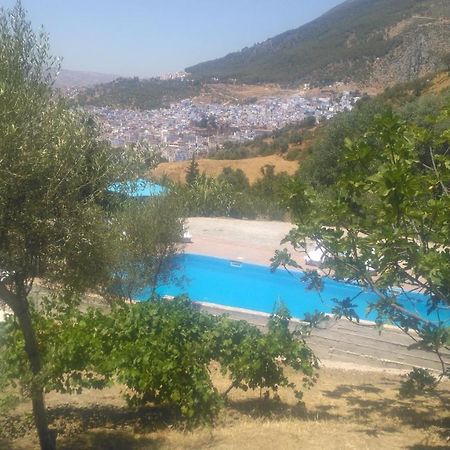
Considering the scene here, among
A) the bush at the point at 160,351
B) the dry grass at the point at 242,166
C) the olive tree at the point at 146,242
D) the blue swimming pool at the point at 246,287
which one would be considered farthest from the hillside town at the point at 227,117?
the bush at the point at 160,351

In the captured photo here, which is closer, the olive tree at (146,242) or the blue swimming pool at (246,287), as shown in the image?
the olive tree at (146,242)

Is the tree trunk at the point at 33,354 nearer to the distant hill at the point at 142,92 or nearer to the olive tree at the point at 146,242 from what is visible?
the olive tree at the point at 146,242

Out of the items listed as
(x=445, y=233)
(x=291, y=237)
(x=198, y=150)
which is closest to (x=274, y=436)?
(x=291, y=237)

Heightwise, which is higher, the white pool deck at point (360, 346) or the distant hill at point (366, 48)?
the distant hill at point (366, 48)

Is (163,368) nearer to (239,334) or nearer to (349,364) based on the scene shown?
(239,334)

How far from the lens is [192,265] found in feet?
59.3

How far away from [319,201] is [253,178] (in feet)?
119

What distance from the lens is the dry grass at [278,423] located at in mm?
6312

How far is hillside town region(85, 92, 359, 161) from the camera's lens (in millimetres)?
72688

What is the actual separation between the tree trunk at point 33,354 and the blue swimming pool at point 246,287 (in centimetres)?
1087

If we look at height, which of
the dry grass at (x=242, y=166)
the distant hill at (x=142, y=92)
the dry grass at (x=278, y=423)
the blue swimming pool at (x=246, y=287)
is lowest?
the blue swimming pool at (x=246, y=287)

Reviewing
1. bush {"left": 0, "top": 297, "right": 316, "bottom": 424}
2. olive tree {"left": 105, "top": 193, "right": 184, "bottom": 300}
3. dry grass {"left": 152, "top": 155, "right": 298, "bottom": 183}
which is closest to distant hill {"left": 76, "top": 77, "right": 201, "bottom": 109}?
dry grass {"left": 152, "top": 155, "right": 298, "bottom": 183}

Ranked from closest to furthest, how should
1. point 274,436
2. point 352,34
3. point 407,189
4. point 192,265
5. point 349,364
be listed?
point 407,189 < point 274,436 < point 349,364 < point 192,265 < point 352,34

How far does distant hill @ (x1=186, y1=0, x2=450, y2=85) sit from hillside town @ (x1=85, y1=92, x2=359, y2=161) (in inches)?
219
